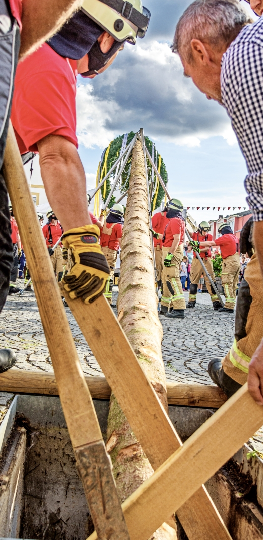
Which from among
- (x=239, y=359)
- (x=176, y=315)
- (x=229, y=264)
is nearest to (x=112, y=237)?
(x=176, y=315)

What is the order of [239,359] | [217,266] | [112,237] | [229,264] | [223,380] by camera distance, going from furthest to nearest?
[217,266] → [229,264] → [112,237] → [223,380] → [239,359]

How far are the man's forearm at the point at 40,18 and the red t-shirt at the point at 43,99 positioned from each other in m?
0.39

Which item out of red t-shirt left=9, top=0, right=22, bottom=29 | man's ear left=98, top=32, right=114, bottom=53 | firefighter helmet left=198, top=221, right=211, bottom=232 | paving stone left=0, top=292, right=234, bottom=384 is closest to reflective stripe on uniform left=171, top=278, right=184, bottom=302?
paving stone left=0, top=292, right=234, bottom=384

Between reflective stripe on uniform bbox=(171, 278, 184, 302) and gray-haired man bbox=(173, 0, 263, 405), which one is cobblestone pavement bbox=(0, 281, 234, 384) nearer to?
reflective stripe on uniform bbox=(171, 278, 184, 302)

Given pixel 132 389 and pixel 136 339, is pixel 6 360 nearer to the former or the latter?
pixel 136 339

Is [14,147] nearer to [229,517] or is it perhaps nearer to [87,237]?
[87,237]

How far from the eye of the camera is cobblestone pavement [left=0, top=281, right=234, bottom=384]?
12.3 feet

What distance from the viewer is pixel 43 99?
5.72ft

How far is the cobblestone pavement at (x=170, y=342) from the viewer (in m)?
3.76

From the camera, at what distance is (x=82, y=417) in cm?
115

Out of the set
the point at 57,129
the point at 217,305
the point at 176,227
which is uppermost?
the point at 57,129

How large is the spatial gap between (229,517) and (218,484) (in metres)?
0.22

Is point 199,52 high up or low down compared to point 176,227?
up

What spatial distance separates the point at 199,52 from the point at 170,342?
4.36m
